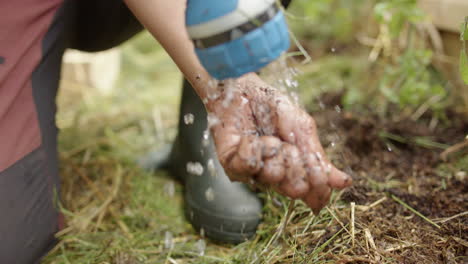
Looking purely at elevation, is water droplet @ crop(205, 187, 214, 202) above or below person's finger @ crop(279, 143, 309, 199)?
below

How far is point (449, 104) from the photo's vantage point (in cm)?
162

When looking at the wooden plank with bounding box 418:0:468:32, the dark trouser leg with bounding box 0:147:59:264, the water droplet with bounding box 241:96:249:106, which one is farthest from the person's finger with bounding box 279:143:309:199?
the wooden plank with bounding box 418:0:468:32

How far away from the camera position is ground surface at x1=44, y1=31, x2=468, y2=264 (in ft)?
3.00

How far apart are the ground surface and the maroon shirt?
259 millimetres

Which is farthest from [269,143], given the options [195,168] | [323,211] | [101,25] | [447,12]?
[447,12]

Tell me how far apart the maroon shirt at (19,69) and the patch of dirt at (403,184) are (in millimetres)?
711

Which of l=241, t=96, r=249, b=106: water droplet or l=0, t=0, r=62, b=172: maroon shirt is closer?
l=241, t=96, r=249, b=106: water droplet

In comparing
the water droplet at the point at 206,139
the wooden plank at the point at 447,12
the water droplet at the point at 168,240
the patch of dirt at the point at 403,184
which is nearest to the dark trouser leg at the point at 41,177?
the water droplet at the point at 168,240

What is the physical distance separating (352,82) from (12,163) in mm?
1434

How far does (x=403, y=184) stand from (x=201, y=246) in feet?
1.81

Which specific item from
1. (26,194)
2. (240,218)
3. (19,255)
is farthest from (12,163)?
(240,218)

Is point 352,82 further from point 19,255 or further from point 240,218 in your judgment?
point 19,255

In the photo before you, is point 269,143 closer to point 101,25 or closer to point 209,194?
point 209,194

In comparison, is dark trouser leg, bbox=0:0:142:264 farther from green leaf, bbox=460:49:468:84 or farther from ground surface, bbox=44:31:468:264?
green leaf, bbox=460:49:468:84
